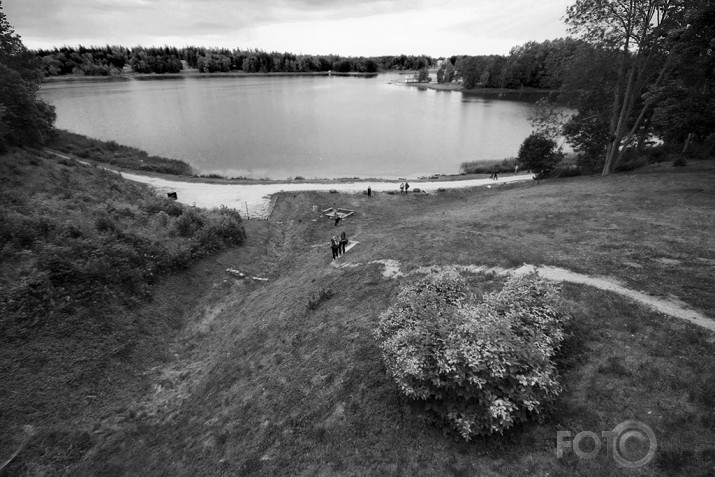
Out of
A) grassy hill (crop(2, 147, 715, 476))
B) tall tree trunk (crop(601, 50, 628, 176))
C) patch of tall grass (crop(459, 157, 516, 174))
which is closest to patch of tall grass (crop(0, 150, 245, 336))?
grassy hill (crop(2, 147, 715, 476))

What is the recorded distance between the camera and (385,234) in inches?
961

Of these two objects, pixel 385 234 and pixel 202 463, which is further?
pixel 385 234

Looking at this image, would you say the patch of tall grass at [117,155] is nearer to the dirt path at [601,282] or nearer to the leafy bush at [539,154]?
the dirt path at [601,282]

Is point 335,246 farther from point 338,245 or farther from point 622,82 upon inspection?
point 622,82

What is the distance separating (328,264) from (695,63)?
31.6 metres

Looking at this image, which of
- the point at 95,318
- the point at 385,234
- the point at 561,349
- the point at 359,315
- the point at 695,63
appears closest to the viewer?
the point at 561,349

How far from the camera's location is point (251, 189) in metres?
40.5

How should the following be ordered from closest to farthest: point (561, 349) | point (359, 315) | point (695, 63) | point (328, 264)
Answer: point (561, 349) → point (359, 315) → point (328, 264) → point (695, 63)

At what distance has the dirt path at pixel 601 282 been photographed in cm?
1061

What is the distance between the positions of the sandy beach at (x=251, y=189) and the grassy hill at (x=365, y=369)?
13.0 m

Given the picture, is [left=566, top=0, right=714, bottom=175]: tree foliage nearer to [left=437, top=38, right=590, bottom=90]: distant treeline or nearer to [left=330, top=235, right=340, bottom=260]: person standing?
[left=330, top=235, right=340, bottom=260]: person standing

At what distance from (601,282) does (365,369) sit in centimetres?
980

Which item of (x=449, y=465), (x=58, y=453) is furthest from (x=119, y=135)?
(x=449, y=465)

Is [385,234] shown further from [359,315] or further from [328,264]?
[359,315]
